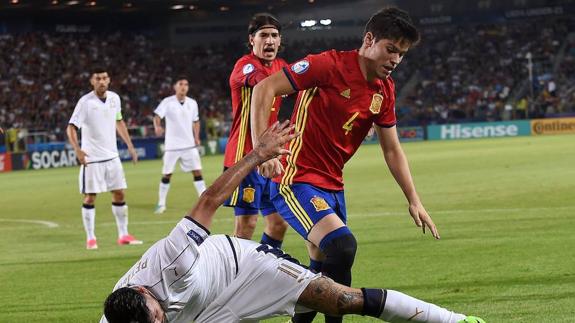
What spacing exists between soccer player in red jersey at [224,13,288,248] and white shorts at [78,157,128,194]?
536cm

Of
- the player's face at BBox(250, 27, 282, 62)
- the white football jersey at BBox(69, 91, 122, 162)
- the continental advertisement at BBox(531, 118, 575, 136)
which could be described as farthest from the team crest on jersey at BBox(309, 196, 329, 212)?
the continental advertisement at BBox(531, 118, 575, 136)

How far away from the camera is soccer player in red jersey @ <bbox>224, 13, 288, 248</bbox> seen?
817cm

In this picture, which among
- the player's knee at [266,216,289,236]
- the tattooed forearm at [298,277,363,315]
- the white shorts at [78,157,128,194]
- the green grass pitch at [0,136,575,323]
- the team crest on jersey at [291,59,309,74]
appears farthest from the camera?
the white shorts at [78,157,128,194]

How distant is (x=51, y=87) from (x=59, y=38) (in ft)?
20.6

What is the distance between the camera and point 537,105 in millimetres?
48969

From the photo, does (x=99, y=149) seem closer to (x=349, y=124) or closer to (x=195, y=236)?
(x=349, y=124)

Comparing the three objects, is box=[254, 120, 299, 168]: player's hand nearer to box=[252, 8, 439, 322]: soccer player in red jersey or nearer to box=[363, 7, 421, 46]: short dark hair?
box=[252, 8, 439, 322]: soccer player in red jersey

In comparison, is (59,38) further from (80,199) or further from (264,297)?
(264,297)

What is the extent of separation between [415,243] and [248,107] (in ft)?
12.7

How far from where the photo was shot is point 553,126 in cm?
4588

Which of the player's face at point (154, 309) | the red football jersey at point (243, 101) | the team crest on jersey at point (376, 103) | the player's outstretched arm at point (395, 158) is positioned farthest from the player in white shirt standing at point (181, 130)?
the player's face at point (154, 309)

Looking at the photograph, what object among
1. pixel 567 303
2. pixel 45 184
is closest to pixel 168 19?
pixel 45 184

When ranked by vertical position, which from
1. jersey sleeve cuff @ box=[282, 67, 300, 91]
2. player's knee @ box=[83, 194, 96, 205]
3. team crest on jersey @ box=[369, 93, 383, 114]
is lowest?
player's knee @ box=[83, 194, 96, 205]

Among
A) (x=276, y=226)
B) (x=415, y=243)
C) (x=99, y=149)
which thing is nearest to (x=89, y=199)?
(x=99, y=149)
